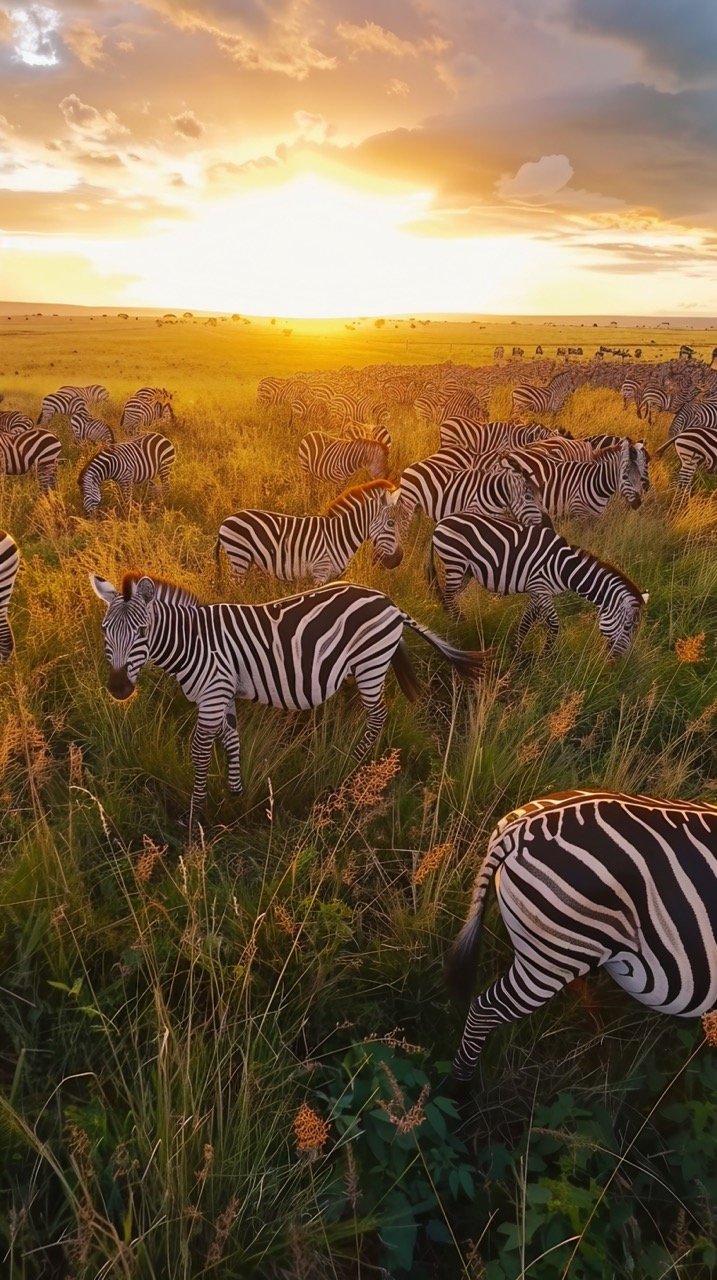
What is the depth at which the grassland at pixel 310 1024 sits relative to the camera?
7.28ft

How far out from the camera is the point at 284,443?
16.4 metres

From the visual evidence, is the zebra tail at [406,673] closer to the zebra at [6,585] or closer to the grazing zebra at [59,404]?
the zebra at [6,585]

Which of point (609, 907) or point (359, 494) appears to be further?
point (359, 494)

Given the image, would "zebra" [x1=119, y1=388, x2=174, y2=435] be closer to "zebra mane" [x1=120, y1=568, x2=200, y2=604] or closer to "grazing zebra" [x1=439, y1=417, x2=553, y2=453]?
"grazing zebra" [x1=439, y1=417, x2=553, y2=453]

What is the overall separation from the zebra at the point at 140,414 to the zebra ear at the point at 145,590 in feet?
47.4

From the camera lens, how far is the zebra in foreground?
8.88 meters

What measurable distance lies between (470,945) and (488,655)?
3275 millimetres

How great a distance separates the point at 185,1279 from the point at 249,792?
2.60 meters

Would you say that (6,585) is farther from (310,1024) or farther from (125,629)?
(310,1024)

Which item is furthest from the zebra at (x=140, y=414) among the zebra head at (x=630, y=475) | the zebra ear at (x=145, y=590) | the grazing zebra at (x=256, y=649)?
the zebra ear at (x=145, y=590)

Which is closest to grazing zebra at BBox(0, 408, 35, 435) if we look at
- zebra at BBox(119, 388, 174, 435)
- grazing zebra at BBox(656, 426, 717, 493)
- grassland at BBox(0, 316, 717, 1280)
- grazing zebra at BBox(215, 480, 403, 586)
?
zebra at BBox(119, 388, 174, 435)

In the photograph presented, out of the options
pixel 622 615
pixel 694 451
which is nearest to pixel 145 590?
pixel 622 615

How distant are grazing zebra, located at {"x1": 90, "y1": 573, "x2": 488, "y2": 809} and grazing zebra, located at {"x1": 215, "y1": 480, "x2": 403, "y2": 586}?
2807 mm

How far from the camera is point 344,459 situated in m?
12.4
